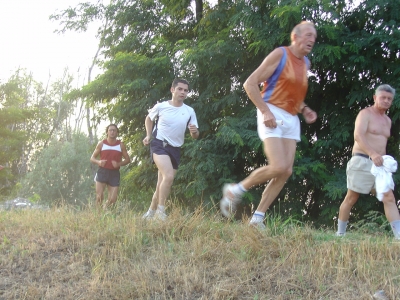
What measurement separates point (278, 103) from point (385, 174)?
1.72 m

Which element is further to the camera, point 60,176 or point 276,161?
point 60,176

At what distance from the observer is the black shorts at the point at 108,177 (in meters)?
9.73

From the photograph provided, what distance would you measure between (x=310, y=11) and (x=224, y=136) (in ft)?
10.5

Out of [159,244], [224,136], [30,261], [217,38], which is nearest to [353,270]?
[159,244]

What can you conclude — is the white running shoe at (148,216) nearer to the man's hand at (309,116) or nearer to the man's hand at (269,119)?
the man's hand at (269,119)

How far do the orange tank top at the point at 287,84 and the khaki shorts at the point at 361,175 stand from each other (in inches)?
59.9

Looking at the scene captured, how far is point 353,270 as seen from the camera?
4.47 metres

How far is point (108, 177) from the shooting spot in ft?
32.0

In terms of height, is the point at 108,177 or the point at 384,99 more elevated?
the point at 384,99

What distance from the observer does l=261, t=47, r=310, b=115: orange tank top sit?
5.37 metres

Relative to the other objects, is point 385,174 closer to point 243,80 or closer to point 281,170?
point 281,170

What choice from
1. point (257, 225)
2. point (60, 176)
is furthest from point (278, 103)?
point (60, 176)

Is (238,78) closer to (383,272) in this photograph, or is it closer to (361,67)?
(361,67)

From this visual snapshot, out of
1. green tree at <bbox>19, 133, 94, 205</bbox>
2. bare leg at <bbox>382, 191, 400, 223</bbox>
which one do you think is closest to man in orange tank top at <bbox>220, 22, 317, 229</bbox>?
bare leg at <bbox>382, 191, 400, 223</bbox>
